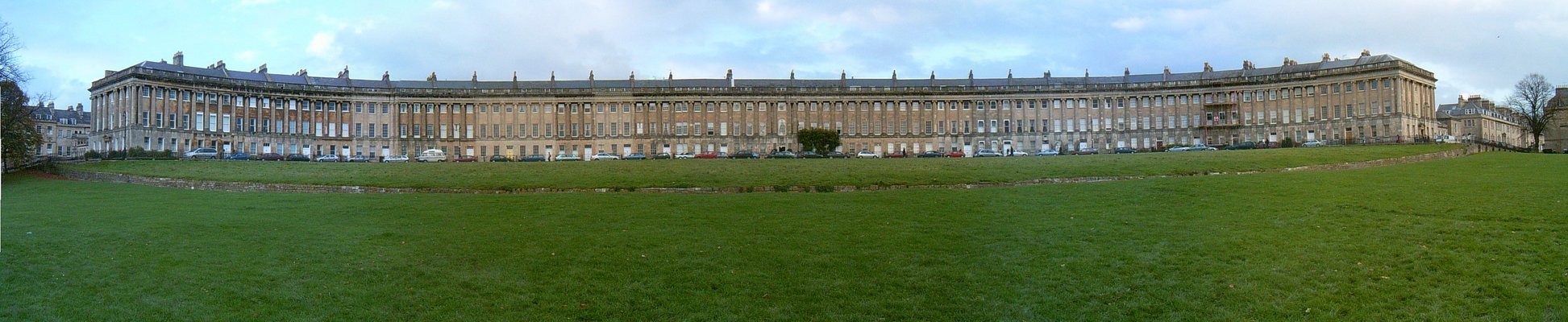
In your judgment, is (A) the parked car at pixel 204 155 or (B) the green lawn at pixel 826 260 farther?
(A) the parked car at pixel 204 155

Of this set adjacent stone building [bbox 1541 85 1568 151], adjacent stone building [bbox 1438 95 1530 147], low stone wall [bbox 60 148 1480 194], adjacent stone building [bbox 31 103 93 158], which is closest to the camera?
low stone wall [bbox 60 148 1480 194]

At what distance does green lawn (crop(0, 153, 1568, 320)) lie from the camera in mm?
12961

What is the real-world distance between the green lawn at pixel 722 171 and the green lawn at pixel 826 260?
31.3 ft

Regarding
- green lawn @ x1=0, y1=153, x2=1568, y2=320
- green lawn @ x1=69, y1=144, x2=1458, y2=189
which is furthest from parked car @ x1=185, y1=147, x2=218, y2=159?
green lawn @ x1=0, y1=153, x2=1568, y2=320

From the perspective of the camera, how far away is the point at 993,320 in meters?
12.4

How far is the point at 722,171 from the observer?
41.5 m

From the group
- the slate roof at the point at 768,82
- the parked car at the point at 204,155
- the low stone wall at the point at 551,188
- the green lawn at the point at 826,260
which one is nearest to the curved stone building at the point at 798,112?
the slate roof at the point at 768,82

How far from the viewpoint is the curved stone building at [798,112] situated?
298ft

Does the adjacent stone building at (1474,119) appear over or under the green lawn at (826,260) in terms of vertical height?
over

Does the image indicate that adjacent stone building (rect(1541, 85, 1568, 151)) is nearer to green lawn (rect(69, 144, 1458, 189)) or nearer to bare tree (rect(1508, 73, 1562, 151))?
bare tree (rect(1508, 73, 1562, 151))

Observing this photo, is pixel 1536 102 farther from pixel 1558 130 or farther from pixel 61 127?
pixel 61 127

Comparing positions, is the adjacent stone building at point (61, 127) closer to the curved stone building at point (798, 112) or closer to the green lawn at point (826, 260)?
the curved stone building at point (798, 112)

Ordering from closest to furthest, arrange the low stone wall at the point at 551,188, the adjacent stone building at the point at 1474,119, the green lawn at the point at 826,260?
the green lawn at the point at 826,260, the low stone wall at the point at 551,188, the adjacent stone building at the point at 1474,119

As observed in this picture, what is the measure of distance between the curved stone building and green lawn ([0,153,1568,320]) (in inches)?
2776
